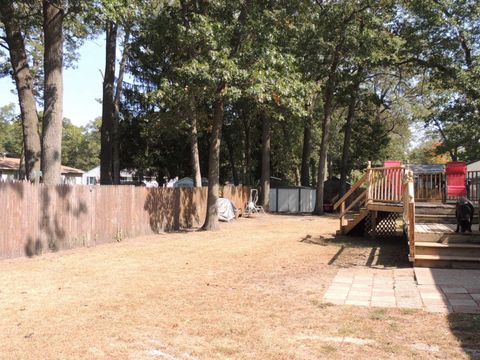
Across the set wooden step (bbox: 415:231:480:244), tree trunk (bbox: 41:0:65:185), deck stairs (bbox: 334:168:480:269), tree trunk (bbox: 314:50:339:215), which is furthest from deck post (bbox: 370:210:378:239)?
tree trunk (bbox: 314:50:339:215)

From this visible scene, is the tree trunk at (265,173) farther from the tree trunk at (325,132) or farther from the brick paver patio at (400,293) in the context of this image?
the brick paver patio at (400,293)

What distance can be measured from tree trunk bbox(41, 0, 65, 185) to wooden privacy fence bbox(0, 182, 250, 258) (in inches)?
56.9

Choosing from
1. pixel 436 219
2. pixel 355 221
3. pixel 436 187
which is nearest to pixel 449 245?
pixel 436 219

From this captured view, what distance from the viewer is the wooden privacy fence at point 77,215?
1073 cm

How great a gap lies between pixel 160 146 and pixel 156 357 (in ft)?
113

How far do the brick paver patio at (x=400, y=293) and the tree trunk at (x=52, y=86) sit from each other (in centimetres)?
907

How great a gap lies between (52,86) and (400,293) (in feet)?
36.1

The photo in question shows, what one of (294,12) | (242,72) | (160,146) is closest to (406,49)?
(294,12)

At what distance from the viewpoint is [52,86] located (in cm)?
1383

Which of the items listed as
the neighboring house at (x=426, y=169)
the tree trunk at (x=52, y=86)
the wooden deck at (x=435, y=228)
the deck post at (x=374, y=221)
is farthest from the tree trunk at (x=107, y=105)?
the wooden deck at (x=435, y=228)

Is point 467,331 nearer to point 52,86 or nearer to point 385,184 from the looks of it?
point 385,184

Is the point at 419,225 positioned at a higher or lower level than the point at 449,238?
higher

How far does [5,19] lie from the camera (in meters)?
15.6

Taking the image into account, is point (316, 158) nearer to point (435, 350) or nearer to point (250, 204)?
point (250, 204)
